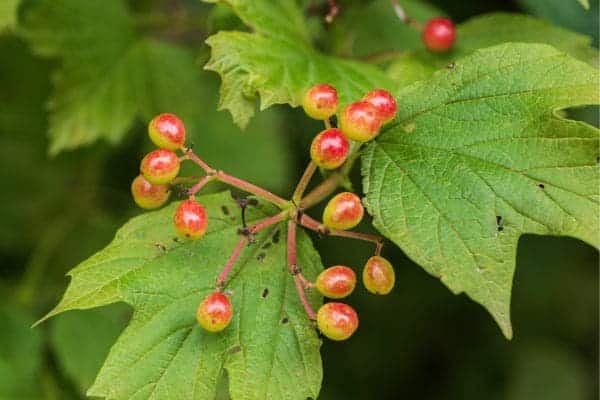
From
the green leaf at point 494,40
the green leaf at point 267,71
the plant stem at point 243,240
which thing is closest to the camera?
the plant stem at point 243,240

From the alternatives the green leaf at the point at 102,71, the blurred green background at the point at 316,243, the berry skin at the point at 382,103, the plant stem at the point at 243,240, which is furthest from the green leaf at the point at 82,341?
the berry skin at the point at 382,103

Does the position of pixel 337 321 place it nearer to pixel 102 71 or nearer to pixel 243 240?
pixel 243 240

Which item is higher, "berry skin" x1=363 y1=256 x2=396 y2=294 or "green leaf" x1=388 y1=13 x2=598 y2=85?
"green leaf" x1=388 y1=13 x2=598 y2=85

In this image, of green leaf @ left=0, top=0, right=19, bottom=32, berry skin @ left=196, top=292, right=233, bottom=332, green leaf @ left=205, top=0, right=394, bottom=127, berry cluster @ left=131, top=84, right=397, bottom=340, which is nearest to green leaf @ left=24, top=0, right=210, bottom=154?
green leaf @ left=0, top=0, right=19, bottom=32

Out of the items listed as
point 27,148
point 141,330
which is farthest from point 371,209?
point 27,148

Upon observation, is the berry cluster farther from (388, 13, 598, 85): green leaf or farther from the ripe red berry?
(388, 13, 598, 85): green leaf

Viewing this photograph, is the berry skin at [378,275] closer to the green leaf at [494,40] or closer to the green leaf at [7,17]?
the green leaf at [494,40]
